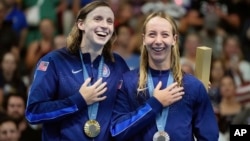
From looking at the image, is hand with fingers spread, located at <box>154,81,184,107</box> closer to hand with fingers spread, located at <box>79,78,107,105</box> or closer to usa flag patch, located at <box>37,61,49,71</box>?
hand with fingers spread, located at <box>79,78,107,105</box>

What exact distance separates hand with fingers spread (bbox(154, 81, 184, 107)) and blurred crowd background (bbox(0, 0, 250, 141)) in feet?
9.15

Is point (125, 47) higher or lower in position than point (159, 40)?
lower

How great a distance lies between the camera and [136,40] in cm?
903

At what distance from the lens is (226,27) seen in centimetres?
1075

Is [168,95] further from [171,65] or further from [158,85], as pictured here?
[171,65]

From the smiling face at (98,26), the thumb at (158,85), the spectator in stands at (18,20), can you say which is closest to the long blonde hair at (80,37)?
the smiling face at (98,26)

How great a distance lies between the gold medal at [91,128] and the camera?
14.9 ft

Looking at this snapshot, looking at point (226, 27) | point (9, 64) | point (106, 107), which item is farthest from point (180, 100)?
point (226, 27)

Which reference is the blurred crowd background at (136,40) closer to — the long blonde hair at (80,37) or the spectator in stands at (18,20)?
the spectator in stands at (18,20)

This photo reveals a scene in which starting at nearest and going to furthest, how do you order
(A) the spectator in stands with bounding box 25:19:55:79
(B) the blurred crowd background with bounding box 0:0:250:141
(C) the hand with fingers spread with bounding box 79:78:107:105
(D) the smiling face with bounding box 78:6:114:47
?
(C) the hand with fingers spread with bounding box 79:78:107:105 → (D) the smiling face with bounding box 78:6:114:47 → (B) the blurred crowd background with bounding box 0:0:250:141 → (A) the spectator in stands with bounding box 25:19:55:79

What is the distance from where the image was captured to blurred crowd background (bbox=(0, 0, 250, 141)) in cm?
793

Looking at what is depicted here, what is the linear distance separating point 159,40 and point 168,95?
1.16 feet

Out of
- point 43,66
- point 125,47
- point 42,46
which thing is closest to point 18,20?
point 42,46

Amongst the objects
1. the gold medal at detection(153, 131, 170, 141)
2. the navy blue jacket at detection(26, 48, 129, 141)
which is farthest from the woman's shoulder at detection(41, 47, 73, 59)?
the gold medal at detection(153, 131, 170, 141)
